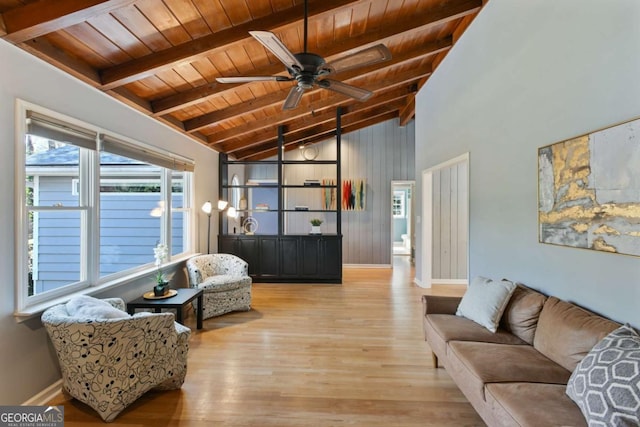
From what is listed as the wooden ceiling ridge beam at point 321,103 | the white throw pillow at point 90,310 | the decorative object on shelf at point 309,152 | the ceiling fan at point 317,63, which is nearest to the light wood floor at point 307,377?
the white throw pillow at point 90,310

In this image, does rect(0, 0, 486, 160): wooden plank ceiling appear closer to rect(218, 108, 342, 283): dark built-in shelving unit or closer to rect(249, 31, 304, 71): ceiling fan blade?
rect(249, 31, 304, 71): ceiling fan blade

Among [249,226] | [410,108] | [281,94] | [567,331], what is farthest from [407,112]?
[567,331]

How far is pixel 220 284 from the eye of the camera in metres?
3.68

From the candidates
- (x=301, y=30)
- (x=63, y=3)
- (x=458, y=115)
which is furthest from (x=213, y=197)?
(x=458, y=115)

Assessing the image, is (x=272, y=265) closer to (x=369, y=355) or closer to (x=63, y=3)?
(x=369, y=355)

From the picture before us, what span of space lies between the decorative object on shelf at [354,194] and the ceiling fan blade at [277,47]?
16.5 feet

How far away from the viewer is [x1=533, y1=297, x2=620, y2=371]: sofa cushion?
1.58m

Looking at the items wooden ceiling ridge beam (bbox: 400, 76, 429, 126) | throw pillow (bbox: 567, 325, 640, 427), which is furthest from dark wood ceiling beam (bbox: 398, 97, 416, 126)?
throw pillow (bbox: 567, 325, 640, 427)

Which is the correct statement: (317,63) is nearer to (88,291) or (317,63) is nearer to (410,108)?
(88,291)

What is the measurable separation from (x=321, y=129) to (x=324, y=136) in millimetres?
443

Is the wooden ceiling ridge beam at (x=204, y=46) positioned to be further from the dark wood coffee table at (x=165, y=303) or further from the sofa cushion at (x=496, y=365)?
the sofa cushion at (x=496, y=365)

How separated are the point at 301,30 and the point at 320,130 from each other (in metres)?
3.89

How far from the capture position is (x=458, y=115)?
371 centimetres

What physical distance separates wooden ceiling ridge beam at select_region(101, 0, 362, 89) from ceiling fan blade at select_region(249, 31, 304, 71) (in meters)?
0.66
